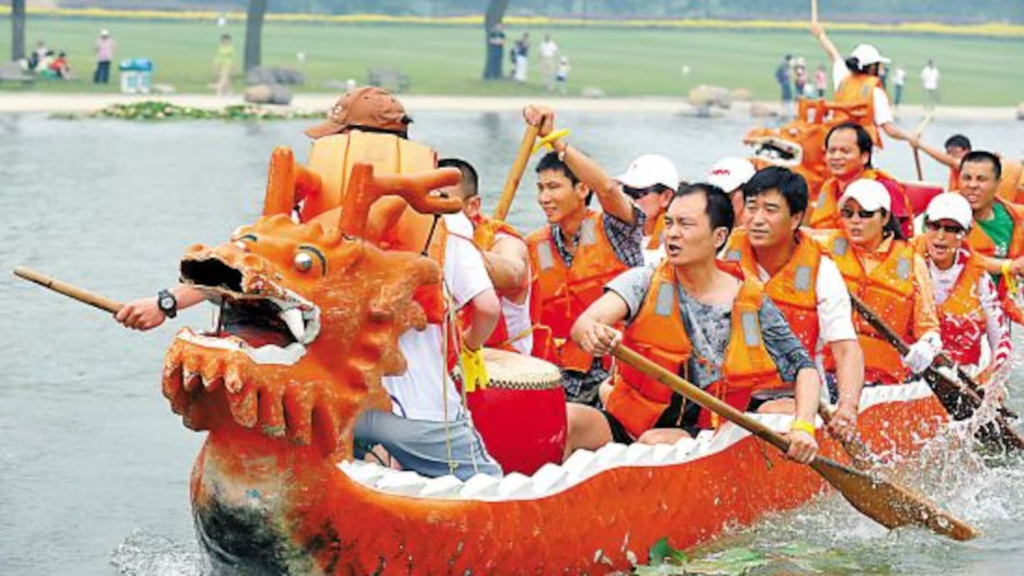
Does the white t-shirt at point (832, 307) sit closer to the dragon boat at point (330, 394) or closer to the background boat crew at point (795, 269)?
the background boat crew at point (795, 269)

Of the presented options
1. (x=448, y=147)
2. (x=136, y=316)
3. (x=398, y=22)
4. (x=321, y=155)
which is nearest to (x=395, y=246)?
(x=321, y=155)

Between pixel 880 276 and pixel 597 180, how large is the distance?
1742 mm

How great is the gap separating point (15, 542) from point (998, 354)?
17.0 feet

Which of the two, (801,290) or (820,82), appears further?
(820,82)

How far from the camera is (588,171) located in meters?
9.81

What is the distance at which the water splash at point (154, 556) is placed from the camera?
9172mm

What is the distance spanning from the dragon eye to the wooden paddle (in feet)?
13.1

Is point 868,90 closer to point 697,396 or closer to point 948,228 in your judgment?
point 948,228

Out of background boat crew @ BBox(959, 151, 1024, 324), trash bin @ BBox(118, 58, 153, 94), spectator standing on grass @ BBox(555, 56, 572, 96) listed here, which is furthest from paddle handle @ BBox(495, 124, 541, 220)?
spectator standing on grass @ BBox(555, 56, 572, 96)

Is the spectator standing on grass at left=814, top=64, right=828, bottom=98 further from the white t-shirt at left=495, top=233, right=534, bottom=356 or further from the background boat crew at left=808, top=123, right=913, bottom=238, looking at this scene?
the white t-shirt at left=495, top=233, right=534, bottom=356

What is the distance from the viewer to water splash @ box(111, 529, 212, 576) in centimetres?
917

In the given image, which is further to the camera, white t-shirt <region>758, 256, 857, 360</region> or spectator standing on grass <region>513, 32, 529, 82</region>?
spectator standing on grass <region>513, 32, 529, 82</region>

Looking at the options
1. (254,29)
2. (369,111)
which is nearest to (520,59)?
(254,29)

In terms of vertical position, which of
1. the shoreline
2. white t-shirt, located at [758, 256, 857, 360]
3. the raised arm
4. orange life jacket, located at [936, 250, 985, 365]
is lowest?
the shoreline
